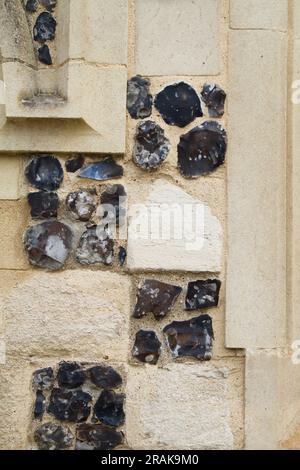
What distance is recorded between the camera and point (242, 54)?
2.35 m

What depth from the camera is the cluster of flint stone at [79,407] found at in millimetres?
2287

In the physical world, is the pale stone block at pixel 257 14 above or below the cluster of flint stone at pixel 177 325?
above

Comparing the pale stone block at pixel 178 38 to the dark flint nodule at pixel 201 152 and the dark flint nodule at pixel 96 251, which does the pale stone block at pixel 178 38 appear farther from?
the dark flint nodule at pixel 96 251

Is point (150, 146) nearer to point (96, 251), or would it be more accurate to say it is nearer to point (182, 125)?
point (182, 125)

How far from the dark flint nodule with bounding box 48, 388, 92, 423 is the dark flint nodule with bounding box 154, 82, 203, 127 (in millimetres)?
766

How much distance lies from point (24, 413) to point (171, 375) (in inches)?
Answer: 15.7

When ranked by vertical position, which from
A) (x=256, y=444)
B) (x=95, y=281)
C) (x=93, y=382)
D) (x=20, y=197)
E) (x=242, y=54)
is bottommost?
(x=256, y=444)

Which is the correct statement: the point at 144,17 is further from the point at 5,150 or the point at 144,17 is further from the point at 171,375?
the point at 171,375

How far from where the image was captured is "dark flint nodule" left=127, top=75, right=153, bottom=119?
2350mm

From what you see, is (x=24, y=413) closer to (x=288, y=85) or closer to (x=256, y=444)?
(x=256, y=444)

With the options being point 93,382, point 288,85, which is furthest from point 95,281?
point 288,85

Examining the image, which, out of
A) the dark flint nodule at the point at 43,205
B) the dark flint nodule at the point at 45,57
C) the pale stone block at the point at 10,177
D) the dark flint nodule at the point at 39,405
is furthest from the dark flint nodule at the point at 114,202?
the dark flint nodule at the point at 39,405

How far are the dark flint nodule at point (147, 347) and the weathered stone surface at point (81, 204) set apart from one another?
342mm

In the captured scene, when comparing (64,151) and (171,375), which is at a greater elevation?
(64,151)
